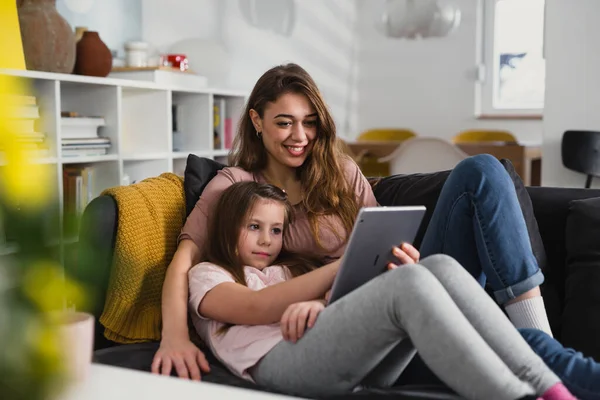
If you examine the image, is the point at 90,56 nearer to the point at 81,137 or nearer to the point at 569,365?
the point at 81,137

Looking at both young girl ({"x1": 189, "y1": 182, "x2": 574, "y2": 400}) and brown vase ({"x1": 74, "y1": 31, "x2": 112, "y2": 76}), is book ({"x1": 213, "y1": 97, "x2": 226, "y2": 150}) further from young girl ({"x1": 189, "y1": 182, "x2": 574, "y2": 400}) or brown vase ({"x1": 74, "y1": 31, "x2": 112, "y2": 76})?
young girl ({"x1": 189, "y1": 182, "x2": 574, "y2": 400})

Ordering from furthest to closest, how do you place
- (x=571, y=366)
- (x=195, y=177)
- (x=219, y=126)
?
(x=219, y=126)
(x=195, y=177)
(x=571, y=366)

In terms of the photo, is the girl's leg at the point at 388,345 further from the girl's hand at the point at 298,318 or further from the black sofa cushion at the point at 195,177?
the black sofa cushion at the point at 195,177

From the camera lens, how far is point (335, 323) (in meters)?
1.31

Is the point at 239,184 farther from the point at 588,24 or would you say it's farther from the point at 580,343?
the point at 588,24

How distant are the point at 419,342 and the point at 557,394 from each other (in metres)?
0.23

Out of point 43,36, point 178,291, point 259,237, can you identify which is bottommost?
point 178,291

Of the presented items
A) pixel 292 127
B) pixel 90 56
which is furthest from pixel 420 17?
pixel 292 127

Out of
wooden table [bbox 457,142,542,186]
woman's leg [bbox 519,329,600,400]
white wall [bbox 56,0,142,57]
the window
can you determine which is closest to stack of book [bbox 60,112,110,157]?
white wall [bbox 56,0,142,57]

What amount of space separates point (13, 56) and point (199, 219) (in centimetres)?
142

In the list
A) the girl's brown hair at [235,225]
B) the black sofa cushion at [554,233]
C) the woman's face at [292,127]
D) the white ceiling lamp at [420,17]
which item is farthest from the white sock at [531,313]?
the white ceiling lamp at [420,17]

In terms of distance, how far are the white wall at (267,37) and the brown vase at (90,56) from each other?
80 centimetres

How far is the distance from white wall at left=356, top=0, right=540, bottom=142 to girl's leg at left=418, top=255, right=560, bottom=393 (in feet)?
16.0

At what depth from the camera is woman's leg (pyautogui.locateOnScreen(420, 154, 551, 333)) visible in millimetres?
1587
